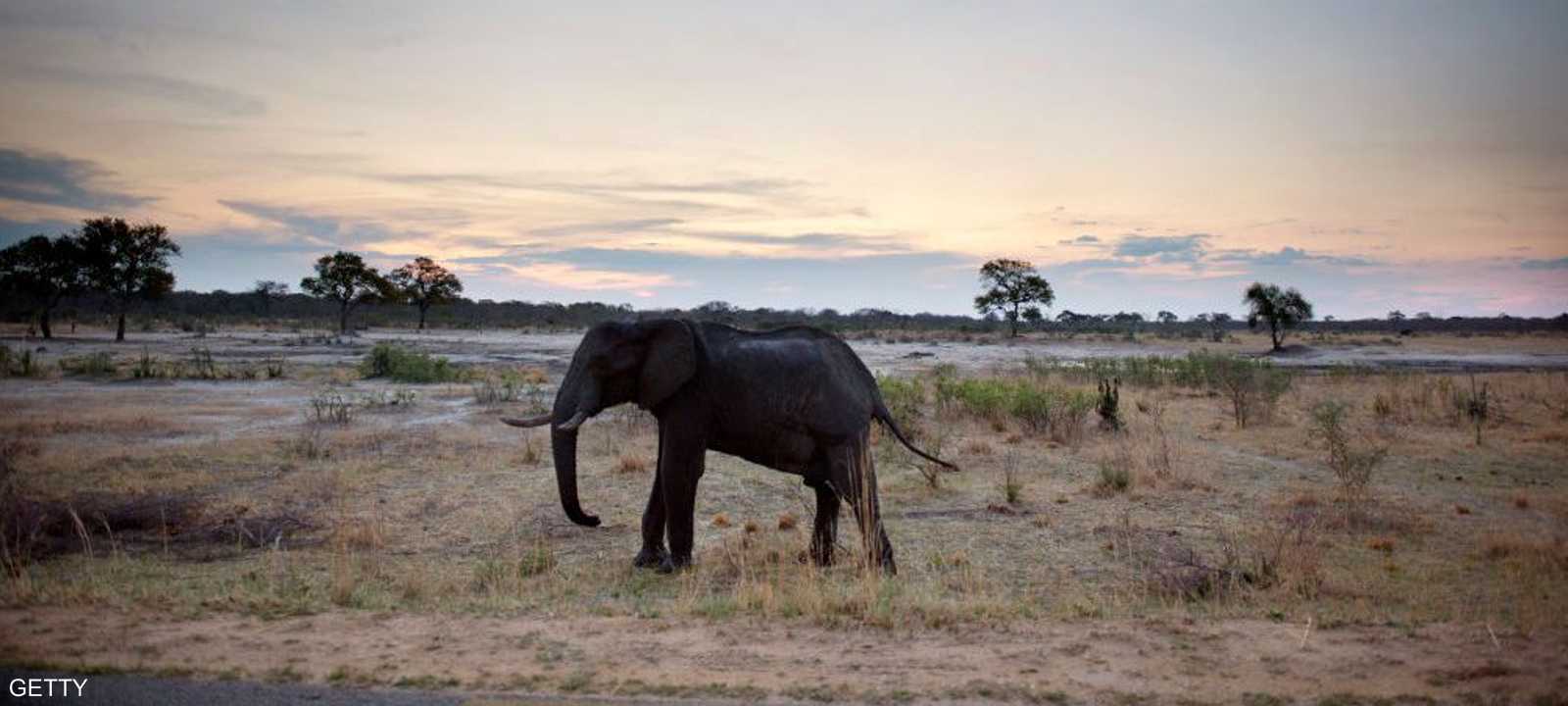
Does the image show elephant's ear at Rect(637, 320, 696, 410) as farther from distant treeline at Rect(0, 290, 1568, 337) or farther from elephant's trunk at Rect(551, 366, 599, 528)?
distant treeline at Rect(0, 290, 1568, 337)

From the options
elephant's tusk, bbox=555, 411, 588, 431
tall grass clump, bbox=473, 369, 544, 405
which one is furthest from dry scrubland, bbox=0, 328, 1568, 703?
tall grass clump, bbox=473, 369, 544, 405

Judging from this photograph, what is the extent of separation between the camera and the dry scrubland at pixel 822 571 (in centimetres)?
590

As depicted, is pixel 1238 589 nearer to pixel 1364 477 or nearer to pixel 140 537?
pixel 1364 477

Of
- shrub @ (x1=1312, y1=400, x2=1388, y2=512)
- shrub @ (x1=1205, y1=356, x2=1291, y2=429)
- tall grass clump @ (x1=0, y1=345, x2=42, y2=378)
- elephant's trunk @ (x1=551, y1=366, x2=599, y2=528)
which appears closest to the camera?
elephant's trunk @ (x1=551, y1=366, x2=599, y2=528)

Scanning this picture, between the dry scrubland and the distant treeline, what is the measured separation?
4899cm

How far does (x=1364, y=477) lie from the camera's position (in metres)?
12.7

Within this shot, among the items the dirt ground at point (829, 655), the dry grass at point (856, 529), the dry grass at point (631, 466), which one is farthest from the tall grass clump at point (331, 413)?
the dirt ground at point (829, 655)

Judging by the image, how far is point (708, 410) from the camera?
29.3 feet

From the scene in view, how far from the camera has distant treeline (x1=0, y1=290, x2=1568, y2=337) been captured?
3174 inches

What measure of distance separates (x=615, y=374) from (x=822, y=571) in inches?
98.0

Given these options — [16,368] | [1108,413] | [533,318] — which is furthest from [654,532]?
[533,318]

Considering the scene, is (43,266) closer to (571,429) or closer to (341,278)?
(341,278)

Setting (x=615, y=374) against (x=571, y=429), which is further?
(x=615, y=374)

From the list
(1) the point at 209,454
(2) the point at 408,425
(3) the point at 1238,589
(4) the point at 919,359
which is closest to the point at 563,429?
(3) the point at 1238,589
